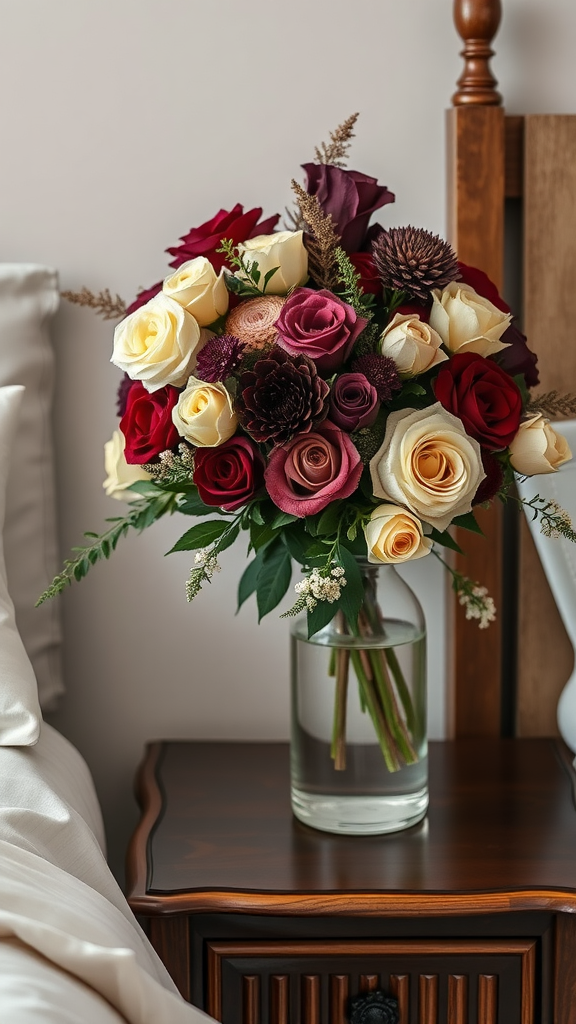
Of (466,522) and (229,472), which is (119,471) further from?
(466,522)

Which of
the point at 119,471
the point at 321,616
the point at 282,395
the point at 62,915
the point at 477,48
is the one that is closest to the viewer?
the point at 62,915

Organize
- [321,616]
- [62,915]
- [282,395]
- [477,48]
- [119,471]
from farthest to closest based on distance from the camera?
[477,48] < [119,471] < [321,616] < [282,395] < [62,915]

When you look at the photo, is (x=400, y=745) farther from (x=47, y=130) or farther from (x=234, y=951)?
(x=47, y=130)

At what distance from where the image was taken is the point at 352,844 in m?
1.07

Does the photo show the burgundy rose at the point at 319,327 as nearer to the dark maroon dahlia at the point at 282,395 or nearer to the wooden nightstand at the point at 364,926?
the dark maroon dahlia at the point at 282,395

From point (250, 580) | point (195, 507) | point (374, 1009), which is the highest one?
point (195, 507)

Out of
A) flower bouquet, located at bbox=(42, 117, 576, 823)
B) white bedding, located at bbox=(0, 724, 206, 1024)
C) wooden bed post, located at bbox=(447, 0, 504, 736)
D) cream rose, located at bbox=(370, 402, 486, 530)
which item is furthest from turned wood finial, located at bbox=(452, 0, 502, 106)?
white bedding, located at bbox=(0, 724, 206, 1024)

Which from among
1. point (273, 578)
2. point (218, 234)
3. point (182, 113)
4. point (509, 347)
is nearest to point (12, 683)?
point (273, 578)

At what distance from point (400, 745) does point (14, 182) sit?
33.6 inches

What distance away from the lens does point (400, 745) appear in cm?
107

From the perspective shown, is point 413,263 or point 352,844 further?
point 352,844

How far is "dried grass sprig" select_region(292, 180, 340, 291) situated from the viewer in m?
0.92

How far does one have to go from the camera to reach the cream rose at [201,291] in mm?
925

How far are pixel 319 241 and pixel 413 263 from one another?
0.30 ft
